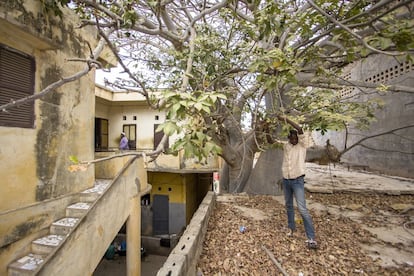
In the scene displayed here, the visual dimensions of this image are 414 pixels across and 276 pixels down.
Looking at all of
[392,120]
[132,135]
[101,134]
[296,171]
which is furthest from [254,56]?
[101,134]

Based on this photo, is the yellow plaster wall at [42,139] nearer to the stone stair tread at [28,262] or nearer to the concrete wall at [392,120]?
the stone stair tread at [28,262]

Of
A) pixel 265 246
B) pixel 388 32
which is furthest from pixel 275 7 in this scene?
pixel 265 246

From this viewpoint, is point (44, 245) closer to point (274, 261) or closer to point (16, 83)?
point (16, 83)

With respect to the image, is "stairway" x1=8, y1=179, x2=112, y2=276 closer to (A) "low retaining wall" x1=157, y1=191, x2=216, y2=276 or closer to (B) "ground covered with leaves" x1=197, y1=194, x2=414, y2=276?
(A) "low retaining wall" x1=157, y1=191, x2=216, y2=276

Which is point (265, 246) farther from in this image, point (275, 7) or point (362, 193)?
point (362, 193)

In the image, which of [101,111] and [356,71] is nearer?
[356,71]

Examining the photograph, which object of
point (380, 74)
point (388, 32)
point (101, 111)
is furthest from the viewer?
point (101, 111)

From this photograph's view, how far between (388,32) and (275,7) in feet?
4.74

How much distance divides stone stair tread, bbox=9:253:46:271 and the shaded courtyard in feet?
8.51

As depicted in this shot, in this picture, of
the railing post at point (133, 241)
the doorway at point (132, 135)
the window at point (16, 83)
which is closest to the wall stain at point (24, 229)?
the window at point (16, 83)

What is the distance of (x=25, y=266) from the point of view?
11.3ft

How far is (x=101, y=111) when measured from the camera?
1256 centimetres

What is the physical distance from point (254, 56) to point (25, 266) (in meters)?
5.12

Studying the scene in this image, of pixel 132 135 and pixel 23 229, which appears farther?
pixel 132 135
